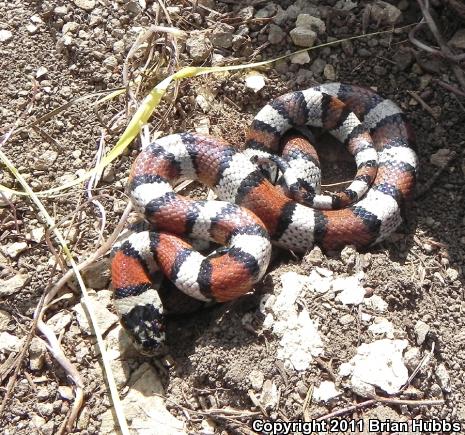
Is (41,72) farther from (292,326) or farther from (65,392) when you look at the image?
(292,326)

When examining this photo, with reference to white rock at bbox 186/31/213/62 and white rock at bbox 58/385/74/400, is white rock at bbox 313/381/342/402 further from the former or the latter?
white rock at bbox 186/31/213/62

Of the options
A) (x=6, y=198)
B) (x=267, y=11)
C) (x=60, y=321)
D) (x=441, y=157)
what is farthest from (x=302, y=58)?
(x=60, y=321)

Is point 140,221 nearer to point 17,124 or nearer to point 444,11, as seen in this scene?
point 17,124

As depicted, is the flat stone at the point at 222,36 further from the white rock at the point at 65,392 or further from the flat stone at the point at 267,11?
the white rock at the point at 65,392

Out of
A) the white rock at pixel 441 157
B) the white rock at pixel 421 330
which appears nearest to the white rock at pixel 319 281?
the white rock at pixel 421 330

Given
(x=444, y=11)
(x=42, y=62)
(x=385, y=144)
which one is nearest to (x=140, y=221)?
(x=42, y=62)

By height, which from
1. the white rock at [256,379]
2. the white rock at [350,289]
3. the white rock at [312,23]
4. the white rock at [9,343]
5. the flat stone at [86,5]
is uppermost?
the flat stone at [86,5]
